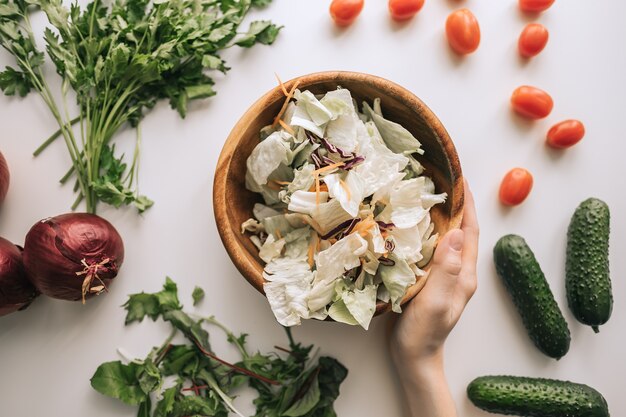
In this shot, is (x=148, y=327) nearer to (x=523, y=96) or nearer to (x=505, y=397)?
(x=505, y=397)

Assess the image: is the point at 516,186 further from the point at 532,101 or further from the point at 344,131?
the point at 344,131

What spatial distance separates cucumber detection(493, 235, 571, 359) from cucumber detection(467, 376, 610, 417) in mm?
101

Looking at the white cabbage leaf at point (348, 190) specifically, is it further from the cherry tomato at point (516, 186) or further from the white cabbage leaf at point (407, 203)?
the cherry tomato at point (516, 186)

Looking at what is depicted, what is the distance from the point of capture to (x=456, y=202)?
1.21 m

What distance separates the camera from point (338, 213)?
3.75 feet

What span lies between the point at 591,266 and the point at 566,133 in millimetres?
363

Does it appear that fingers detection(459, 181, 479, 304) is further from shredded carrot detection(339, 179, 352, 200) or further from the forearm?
shredded carrot detection(339, 179, 352, 200)

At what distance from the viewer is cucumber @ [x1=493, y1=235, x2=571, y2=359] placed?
1.43 meters

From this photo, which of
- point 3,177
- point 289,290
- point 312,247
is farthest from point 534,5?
point 3,177

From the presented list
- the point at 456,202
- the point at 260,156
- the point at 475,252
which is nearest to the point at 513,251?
the point at 475,252

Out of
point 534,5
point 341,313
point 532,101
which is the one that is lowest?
point 341,313

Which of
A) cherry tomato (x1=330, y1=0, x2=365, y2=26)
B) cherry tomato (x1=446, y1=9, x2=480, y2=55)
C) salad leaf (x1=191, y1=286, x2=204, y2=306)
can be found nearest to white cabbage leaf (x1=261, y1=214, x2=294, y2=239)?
salad leaf (x1=191, y1=286, x2=204, y2=306)

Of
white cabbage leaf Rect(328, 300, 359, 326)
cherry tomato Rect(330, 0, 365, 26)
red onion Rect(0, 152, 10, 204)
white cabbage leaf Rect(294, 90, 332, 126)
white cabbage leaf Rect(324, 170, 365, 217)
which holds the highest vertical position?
cherry tomato Rect(330, 0, 365, 26)

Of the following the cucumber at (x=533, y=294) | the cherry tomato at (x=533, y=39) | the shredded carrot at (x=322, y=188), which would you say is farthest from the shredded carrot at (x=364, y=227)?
the cherry tomato at (x=533, y=39)
